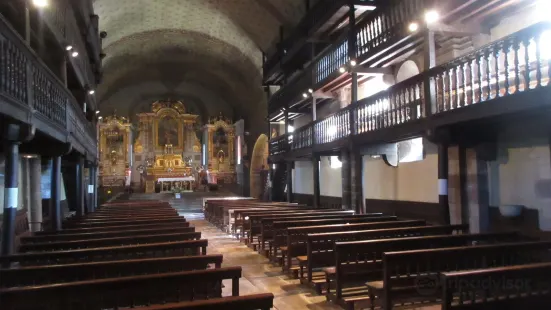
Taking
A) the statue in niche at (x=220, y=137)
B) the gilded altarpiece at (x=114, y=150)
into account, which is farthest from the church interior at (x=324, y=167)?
the statue in niche at (x=220, y=137)

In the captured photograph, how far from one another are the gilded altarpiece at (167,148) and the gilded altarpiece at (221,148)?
5.13 ft

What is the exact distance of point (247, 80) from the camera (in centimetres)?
2705

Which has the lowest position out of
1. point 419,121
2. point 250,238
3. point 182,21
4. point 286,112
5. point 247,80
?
point 250,238

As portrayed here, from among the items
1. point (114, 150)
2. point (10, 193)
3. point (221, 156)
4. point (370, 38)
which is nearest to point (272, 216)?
point (10, 193)

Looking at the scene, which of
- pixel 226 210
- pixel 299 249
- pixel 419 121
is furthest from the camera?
pixel 226 210

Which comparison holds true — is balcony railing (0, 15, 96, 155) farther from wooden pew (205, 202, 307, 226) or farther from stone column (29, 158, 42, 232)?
wooden pew (205, 202, 307, 226)

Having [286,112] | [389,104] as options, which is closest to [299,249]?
[389,104]

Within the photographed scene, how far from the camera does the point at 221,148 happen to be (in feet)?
109

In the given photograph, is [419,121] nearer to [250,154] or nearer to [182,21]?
[182,21]

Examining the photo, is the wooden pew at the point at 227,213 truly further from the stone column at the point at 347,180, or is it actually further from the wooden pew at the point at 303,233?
the wooden pew at the point at 303,233

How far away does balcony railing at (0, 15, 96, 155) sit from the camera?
531 centimetres

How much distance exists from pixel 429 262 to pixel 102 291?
3324 mm

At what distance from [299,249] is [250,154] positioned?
22.3 meters

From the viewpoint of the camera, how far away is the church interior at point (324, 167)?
430 centimetres
